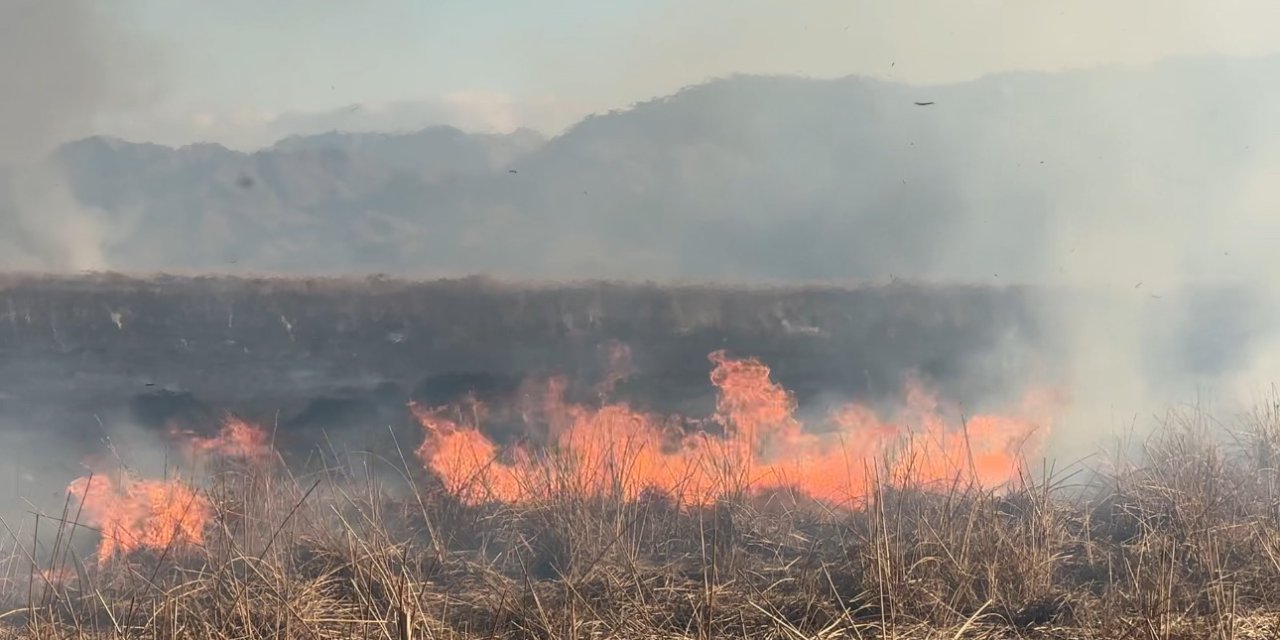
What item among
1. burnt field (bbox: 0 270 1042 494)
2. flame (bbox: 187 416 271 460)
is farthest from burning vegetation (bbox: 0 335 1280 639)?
burnt field (bbox: 0 270 1042 494)

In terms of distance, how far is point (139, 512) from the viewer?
736 centimetres

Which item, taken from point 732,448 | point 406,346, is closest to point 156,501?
point 406,346

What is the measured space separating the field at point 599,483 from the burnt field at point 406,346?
3 centimetres

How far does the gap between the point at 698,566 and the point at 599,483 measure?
1148mm

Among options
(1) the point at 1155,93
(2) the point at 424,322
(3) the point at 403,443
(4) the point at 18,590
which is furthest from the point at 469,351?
(1) the point at 1155,93

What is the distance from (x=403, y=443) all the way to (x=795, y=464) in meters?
4.05

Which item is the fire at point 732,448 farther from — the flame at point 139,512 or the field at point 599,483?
the flame at point 139,512

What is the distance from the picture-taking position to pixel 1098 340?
9000 mm

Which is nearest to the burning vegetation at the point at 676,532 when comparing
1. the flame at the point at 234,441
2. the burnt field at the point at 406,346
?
the flame at the point at 234,441

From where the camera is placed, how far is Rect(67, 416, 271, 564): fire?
22.6 ft

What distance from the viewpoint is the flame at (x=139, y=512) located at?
22.6ft

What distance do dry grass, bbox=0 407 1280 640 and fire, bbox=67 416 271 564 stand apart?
0.18 m

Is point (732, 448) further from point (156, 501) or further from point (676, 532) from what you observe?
point (156, 501)

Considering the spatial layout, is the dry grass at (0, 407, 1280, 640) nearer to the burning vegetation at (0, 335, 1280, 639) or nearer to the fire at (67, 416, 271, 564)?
the burning vegetation at (0, 335, 1280, 639)
